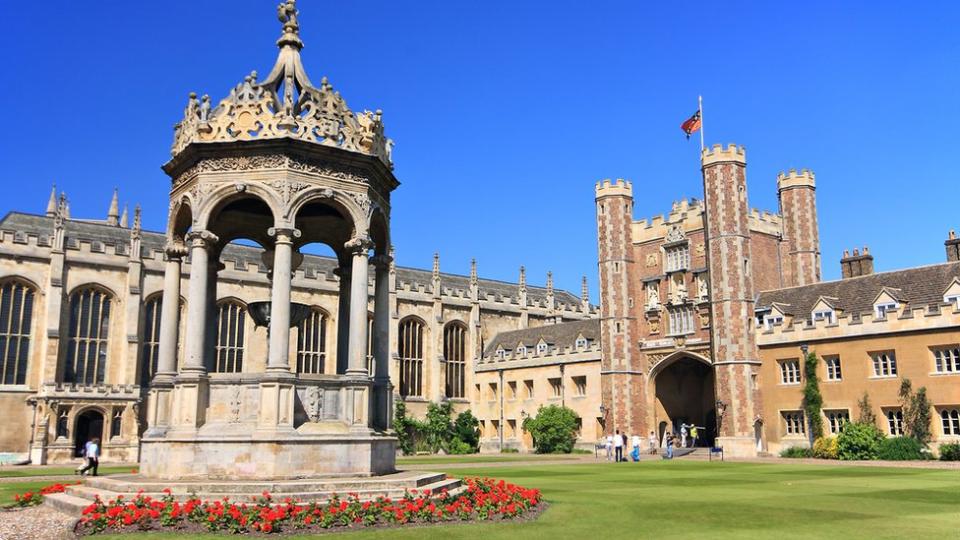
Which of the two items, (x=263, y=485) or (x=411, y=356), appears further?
(x=411, y=356)

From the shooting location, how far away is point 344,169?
16750 millimetres

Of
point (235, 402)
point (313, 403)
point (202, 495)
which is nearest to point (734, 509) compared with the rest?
point (313, 403)

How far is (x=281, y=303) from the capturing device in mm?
15555

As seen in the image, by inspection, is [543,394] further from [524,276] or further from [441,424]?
[524,276]

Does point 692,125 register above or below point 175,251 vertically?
above

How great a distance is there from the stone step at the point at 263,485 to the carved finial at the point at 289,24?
9.53 m

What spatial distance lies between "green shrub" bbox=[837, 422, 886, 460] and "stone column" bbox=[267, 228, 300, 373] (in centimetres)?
3056

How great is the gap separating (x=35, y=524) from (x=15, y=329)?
3828 cm

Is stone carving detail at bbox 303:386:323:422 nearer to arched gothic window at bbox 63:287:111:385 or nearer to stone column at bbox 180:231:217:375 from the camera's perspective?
stone column at bbox 180:231:217:375

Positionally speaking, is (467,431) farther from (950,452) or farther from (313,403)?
(313,403)

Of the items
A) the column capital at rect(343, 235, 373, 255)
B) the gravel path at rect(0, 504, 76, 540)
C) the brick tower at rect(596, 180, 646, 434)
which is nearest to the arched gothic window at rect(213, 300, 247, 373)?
the brick tower at rect(596, 180, 646, 434)

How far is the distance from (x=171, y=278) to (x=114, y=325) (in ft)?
115

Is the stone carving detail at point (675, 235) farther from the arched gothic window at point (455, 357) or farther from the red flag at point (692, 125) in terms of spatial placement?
the arched gothic window at point (455, 357)

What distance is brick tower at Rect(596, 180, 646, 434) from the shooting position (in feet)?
163
